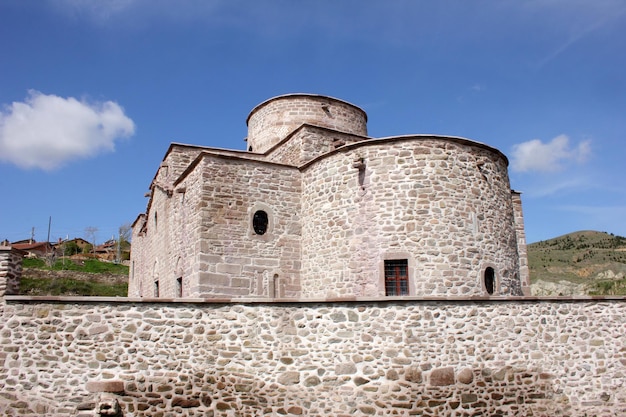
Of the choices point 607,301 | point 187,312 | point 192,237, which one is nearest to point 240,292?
point 192,237

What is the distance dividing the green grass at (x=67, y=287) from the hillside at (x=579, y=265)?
2989 cm

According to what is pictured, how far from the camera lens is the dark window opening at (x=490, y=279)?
12.8 meters

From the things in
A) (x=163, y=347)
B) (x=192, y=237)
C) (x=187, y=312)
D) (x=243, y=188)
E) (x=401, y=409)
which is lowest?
(x=401, y=409)

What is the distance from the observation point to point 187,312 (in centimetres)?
912

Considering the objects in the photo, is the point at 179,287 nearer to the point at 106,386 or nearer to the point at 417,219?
the point at 106,386

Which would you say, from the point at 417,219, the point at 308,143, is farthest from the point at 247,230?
the point at 417,219

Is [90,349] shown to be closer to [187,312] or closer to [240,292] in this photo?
[187,312]

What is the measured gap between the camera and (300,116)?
62.6 ft

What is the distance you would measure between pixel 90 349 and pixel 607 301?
10042 millimetres

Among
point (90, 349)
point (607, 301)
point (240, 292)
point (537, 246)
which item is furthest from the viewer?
point (537, 246)

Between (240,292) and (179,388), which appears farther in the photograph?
(240,292)

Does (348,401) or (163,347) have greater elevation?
(163,347)

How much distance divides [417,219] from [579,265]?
41308mm

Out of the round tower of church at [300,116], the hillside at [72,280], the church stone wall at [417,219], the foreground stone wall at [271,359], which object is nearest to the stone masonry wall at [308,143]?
the church stone wall at [417,219]
